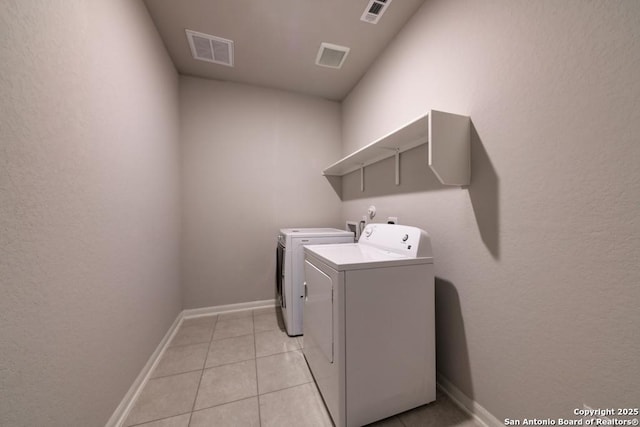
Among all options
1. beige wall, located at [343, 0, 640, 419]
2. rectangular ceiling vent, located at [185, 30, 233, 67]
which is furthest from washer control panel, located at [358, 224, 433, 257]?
rectangular ceiling vent, located at [185, 30, 233, 67]

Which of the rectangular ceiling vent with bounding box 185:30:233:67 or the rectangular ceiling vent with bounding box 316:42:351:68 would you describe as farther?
the rectangular ceiling vent with bounding box 316:42:351:68

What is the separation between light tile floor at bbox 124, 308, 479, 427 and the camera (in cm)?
128

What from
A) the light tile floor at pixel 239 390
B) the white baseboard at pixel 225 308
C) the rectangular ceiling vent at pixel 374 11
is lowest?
the light tile floor at pixel 239 390

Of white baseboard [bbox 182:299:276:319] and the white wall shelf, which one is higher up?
the white wall shelf

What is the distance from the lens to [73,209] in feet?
3.15

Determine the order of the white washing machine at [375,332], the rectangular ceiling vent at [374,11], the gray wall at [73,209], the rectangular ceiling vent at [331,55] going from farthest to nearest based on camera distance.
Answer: the rectangular ceiling vent at [331,55] → the rectangular ceiling vent at [374,11] → the white washing machine at [375,332] → the gray wall at [73,209]

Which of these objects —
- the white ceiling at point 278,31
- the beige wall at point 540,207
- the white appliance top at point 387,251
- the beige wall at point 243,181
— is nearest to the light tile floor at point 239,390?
the beige wall at point 540,207

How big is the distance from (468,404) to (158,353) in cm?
225

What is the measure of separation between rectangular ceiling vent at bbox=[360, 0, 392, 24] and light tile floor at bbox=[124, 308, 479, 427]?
2.75 meters

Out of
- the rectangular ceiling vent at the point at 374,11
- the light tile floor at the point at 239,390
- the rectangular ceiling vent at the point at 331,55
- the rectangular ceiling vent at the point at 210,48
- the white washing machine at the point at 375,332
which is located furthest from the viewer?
the rectangular ceiling vent at the point at 331,55

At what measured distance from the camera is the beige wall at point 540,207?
0.79 meters

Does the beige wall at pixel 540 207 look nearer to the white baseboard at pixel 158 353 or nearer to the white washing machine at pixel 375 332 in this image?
the white washing machine at pixel 375 332

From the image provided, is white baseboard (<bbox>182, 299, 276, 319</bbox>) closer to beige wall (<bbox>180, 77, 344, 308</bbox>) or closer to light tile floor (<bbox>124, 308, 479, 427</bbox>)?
beige wall (<bbox>180, 77, 344, 308</bbox>)

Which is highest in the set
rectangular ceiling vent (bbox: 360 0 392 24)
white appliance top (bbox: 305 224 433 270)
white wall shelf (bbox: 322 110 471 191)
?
rectangular ceiling vent (bbox: 360 0 392 24)
